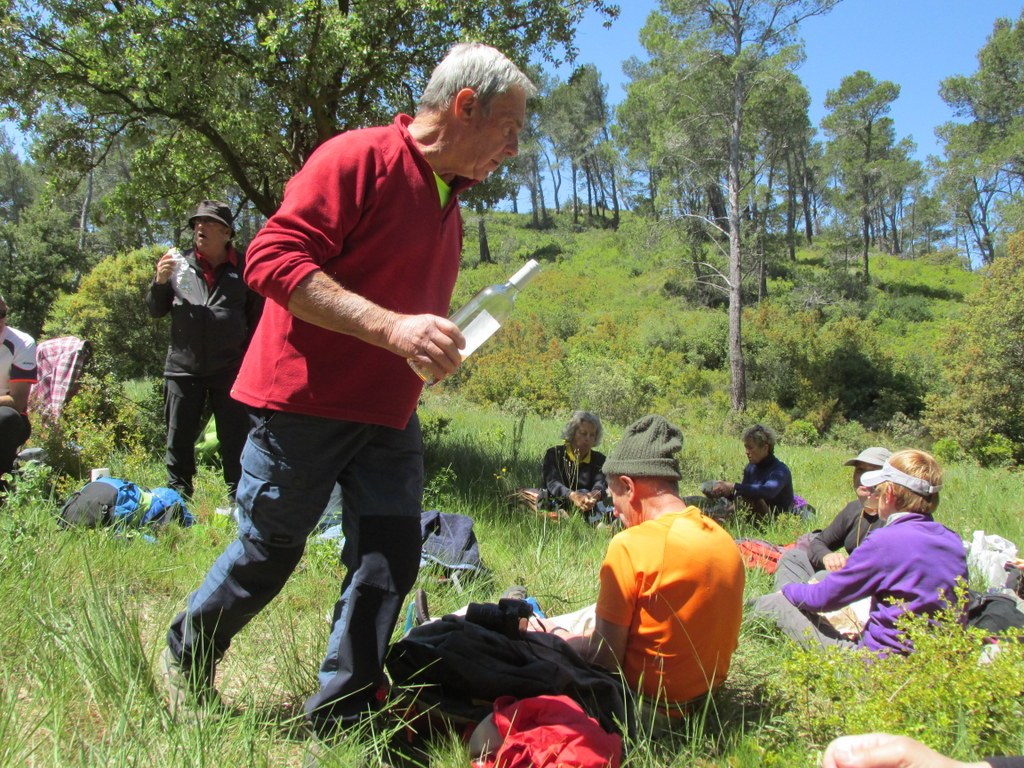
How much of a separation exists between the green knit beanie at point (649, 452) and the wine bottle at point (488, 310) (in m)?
0.72

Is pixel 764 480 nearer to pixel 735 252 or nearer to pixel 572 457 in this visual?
pixel 572 457

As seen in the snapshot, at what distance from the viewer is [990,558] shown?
4.49m

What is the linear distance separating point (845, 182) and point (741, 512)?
49496mm

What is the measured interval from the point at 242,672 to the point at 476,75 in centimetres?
208

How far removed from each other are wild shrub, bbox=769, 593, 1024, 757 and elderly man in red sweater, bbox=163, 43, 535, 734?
4.45 ft

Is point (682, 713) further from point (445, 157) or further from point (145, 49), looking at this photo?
point (145, 49)

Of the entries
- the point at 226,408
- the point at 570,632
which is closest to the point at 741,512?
the point at 570,632

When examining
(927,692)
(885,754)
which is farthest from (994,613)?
(885,754)

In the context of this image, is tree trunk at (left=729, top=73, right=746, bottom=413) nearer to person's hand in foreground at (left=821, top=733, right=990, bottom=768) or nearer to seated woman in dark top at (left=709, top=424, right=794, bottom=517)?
seated woman in dark top at (left=709, top=424, right=794, bottom=517)

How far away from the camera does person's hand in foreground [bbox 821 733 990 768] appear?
159 cm

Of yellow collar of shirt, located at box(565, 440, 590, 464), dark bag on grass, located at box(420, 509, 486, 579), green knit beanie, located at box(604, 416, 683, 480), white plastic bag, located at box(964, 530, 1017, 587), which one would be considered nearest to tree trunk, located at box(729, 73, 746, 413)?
yellow collar of shirt, located at box(565, 440, 590, 464)

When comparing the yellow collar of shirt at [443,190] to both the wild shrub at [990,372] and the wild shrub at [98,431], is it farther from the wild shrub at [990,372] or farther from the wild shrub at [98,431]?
the wild shrub at [990,372]

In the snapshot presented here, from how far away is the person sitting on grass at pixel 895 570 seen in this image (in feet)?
9.94

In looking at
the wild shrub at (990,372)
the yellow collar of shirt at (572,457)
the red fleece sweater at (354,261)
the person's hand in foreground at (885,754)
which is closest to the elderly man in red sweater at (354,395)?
the red fleece sweater at (354,261)
